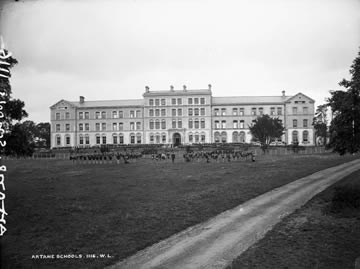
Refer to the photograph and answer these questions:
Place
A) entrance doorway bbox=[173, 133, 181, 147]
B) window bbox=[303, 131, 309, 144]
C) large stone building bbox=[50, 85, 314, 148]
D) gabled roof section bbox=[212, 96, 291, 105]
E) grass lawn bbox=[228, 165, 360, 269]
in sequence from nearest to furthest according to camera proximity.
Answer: grass lawn bbox=[228, 165, 360, 269]
window bbox=[303, 131, 309, 144]
large stone building bbox=[50, 85, 314, 148]
entrance doorway bbox=[173, 133, 181, 147]
gabled roof section bbox=[212, 96, 291, 105]

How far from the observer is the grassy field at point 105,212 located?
6234mm

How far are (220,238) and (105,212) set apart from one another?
4.91 m

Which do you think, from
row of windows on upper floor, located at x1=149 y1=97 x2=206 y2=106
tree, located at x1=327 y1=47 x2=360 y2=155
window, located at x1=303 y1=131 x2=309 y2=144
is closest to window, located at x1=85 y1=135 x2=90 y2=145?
row of windows on upper floor, located at x1=149 y1=97 x2=206 y2=106

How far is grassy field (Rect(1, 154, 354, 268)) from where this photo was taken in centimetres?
623

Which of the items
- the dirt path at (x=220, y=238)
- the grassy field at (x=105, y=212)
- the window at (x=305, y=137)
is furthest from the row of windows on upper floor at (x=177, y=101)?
the dirt path at (x=220, y=238)

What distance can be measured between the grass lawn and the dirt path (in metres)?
0.37

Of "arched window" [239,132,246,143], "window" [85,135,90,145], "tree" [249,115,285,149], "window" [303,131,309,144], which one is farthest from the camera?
"window" [85,135,90,145]

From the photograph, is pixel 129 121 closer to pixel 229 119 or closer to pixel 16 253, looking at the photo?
pixel 229 119

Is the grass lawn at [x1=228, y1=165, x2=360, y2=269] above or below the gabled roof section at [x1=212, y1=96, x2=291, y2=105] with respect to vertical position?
below

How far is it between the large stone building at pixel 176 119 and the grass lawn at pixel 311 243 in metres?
51.3

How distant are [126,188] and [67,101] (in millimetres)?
58404

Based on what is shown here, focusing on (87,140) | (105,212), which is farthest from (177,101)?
(105,212)

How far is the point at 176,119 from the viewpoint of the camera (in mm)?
60719

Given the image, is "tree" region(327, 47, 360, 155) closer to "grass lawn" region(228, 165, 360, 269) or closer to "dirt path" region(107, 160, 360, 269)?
"grass lawn" region(228, 165, 360, 269)
